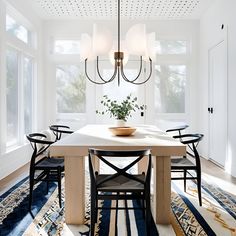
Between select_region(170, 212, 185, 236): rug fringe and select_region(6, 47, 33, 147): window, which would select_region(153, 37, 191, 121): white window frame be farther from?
select_region(170, 212, 185, 236): rug fringe

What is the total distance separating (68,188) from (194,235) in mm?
1090

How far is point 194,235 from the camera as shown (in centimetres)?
215

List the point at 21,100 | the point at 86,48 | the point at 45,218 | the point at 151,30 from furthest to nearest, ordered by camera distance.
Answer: the point at 151,30, the point at 21,100, the point at 86,48, the point at 45,218

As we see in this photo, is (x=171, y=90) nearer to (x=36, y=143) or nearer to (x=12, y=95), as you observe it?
(x=12, y=95)

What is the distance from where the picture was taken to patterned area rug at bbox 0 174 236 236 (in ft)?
7.28

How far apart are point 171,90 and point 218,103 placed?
4.27 feet

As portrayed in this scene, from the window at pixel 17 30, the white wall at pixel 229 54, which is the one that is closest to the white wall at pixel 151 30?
the white wall at pixel 229 54

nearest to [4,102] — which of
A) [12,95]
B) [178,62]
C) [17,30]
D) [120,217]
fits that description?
[12,95]

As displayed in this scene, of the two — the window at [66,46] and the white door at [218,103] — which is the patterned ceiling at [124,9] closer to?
the window at [66,46]

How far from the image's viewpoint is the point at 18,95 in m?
4.67

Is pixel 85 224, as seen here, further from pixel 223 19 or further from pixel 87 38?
pixel 223 19

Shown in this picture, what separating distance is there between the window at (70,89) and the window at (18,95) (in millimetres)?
716

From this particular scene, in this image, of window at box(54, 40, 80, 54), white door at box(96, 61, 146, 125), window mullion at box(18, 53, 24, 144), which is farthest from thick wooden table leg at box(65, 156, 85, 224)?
window at box(54, 40, 80, 54)

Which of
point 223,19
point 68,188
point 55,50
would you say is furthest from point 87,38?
point 55,50
